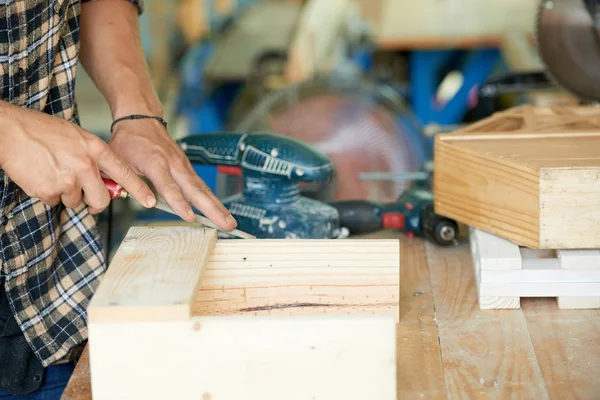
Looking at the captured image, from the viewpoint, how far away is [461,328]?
5.30 feet

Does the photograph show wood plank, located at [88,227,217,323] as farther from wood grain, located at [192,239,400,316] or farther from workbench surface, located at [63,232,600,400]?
workbench surface, located at [63,232,600,400]

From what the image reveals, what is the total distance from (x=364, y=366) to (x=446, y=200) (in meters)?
0.78

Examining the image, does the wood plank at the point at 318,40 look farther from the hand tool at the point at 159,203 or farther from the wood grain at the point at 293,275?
the wood grain at the point at 293,275

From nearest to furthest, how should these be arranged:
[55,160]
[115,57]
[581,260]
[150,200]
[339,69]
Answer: [55,160] → [150,200] → [581,260] → [115,57] → [339,69]

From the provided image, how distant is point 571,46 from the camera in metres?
2.43

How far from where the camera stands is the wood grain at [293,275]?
1.53 m

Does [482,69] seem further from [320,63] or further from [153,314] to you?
[153,314]

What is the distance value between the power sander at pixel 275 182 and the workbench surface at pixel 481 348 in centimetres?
27

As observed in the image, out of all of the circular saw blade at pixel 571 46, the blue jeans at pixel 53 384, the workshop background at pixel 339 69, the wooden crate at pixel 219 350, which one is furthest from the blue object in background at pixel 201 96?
the wooden crate at pixel 219 350

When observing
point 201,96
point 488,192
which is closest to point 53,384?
point 488,192

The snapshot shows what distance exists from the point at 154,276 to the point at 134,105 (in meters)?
0.64

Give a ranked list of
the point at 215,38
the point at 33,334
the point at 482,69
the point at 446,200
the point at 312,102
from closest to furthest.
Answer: the point at 33,334 < the point at 446,200 < the point at 312,102 < the point at 482,69 < the point at 215,38

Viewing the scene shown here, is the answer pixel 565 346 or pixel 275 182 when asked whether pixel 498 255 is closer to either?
pixel 565 346

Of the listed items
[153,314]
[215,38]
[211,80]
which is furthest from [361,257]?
[215,38]
